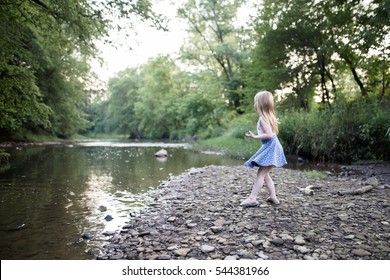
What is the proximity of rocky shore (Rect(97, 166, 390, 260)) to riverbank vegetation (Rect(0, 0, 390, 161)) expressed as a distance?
242 inches

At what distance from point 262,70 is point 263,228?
55.5ft

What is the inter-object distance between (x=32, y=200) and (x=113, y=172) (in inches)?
194

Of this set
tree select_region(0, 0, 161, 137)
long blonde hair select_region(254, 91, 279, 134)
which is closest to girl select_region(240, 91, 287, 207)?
long blonde hair select_region(254, 91, 279, 134)

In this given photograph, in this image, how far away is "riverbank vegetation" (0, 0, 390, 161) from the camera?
1081 centimetres

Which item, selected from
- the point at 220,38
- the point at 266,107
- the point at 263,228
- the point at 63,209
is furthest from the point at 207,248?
the point at 220,38

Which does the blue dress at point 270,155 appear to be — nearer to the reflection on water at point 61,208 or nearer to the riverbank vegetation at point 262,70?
the reflection on water at point 61,208

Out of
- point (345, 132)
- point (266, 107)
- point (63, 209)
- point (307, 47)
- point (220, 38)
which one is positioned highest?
point (220, 38)

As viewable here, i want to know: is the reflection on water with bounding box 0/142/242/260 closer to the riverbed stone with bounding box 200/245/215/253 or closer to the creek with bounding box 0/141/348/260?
the creek with bounding box 0/141/348/260

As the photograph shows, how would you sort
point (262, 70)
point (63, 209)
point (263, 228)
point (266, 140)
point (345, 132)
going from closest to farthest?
1. point (263, 228)
2. point (266, 140)
3. point (63, 209)
4. point (345, 132)
5. point (262, 70)

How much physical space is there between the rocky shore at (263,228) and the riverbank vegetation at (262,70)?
6.16 metres

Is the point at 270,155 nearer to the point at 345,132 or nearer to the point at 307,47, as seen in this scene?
the point at 345,132

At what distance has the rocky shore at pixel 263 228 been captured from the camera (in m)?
3.44

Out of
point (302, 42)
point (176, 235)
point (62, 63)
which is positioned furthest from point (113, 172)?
point (62, 63)

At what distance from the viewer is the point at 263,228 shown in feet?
13.4
